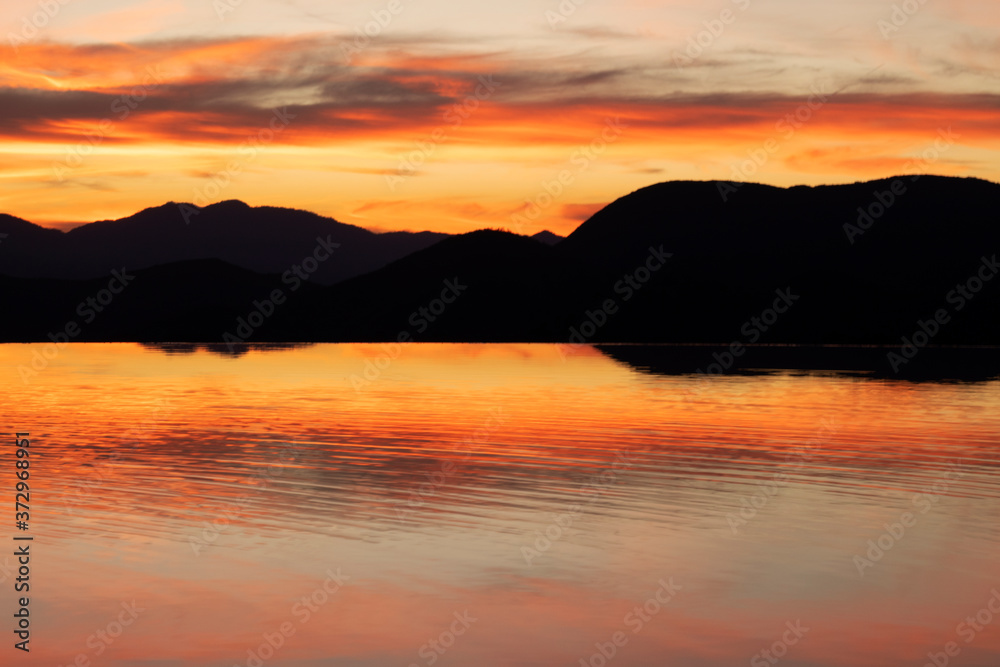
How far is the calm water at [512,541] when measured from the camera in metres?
11.4

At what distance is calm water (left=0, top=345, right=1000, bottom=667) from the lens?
1144 centimetres

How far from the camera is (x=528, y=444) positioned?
28109 mm

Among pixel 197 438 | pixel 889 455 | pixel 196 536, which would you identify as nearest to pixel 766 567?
pixel 196 536

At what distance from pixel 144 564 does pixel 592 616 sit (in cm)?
563

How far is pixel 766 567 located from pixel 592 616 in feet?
11.0

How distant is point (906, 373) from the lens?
6650cm

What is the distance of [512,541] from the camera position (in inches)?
634

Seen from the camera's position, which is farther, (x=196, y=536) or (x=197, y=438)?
(x=197, y=438)

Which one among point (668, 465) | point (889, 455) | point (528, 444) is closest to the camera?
point (668, 465)

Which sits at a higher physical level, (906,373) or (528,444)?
(528,444)

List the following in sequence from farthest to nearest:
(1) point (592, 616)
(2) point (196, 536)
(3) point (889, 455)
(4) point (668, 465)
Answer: (3) point (889, 455) → (4) point (668, 465) → (2) point (196, 536) → (1) point (592, 616)

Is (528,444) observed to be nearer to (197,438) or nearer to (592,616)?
(197,438)

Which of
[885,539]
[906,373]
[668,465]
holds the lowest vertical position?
[906,373]

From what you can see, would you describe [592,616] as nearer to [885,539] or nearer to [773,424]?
[885,539]
